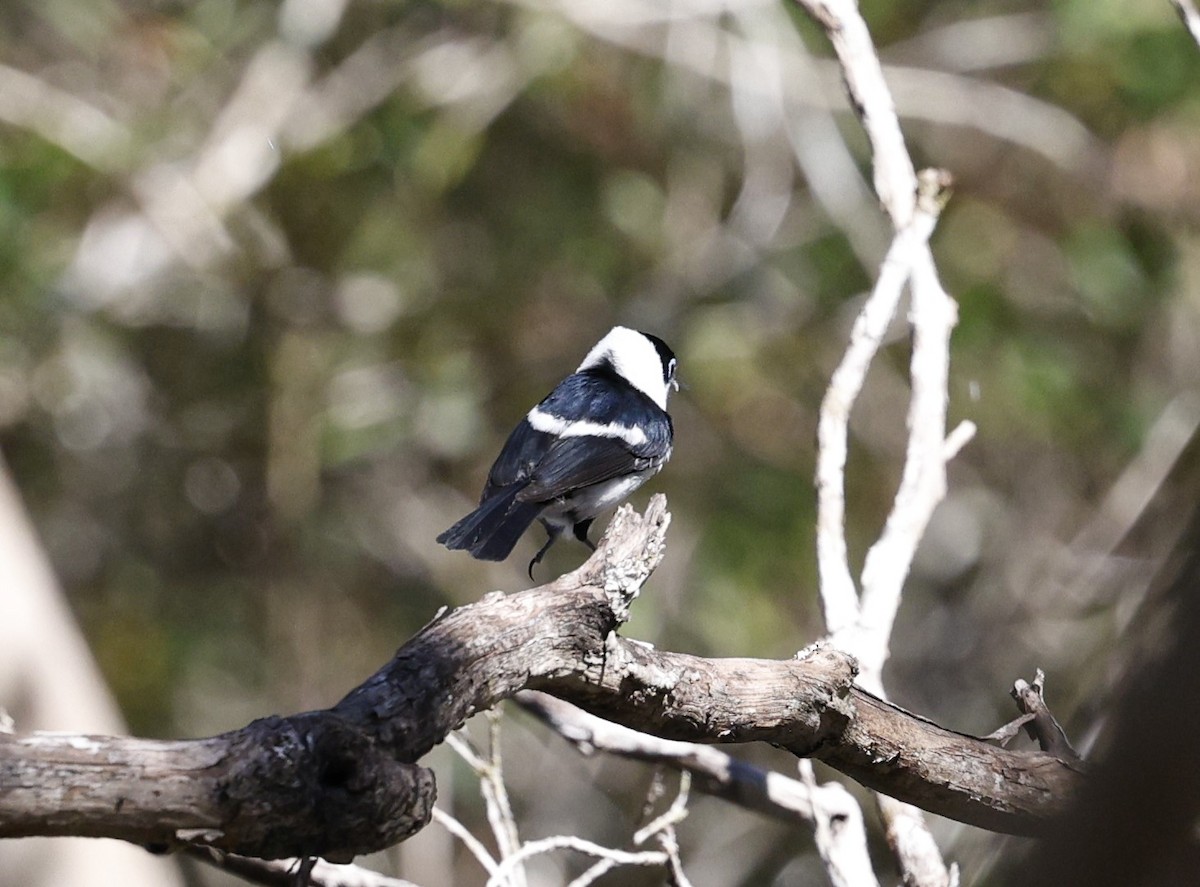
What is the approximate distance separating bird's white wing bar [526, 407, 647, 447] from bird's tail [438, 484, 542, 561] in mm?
328

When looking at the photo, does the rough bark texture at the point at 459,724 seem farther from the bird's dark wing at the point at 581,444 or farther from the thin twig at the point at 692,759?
the bird's dark wing at the point at 581,444

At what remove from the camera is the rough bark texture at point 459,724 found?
1.18 meters

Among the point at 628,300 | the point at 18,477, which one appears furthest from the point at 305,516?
the point at 628,300

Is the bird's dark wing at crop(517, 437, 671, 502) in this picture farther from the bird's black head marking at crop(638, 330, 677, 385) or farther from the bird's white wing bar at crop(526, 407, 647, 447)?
the bird's black head marking at crop(638, 330, 677, 385)

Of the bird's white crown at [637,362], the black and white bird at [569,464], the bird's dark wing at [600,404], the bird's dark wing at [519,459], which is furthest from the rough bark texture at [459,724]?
the bird's white crown at [637,362]

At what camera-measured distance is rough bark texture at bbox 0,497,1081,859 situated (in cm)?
118

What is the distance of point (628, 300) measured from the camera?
21.8ft

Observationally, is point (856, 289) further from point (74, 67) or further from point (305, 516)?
point (74, 67)

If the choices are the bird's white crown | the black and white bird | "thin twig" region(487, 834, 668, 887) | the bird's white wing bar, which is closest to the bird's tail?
the black and white bird

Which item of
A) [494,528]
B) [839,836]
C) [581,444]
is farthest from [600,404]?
[839,836]

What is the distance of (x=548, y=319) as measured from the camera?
671 centimetres

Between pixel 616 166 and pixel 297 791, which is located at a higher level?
pixel 616 166

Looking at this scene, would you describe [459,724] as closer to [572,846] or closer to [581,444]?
[572,846]

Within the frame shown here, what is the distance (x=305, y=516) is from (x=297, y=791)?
17.4 ft
